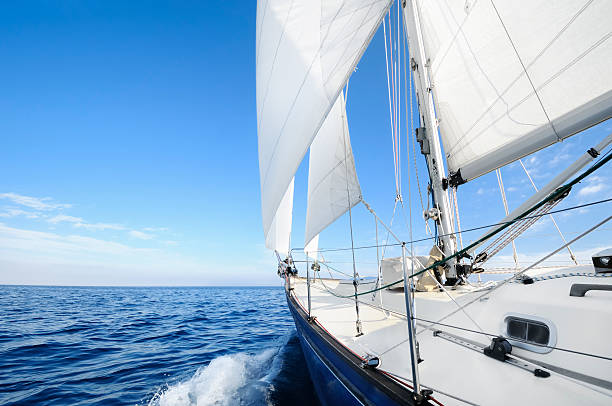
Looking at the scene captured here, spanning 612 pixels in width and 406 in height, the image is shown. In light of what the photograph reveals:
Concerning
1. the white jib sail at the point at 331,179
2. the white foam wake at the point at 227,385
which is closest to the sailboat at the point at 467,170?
the white jib sail at the point at 331,179

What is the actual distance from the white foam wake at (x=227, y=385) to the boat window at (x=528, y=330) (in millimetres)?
3811

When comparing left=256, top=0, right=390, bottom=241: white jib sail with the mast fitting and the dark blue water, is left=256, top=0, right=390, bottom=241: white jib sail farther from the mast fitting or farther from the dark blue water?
the dark blue water

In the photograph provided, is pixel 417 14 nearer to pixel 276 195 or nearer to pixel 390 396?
pixel 276 195

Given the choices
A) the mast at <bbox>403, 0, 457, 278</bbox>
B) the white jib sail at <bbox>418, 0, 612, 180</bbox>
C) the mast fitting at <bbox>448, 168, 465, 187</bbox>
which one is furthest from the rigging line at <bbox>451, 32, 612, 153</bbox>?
the mast at <bbox>403, 0, 457, 278</bbox>

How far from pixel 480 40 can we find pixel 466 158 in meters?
1.60

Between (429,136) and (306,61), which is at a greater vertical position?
(306,61)

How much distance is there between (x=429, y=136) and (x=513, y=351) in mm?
3354

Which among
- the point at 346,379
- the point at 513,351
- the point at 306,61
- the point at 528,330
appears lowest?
the point at 346,379

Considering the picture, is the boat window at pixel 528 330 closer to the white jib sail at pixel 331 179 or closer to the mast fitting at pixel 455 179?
the mast fitting at pixel 455 179

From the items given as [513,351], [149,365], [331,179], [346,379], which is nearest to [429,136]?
[331,179]

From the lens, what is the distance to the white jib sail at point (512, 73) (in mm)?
2598

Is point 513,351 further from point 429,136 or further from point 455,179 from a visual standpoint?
point 429,136

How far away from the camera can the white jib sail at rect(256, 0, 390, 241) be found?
10.7ft

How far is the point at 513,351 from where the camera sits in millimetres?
1997
